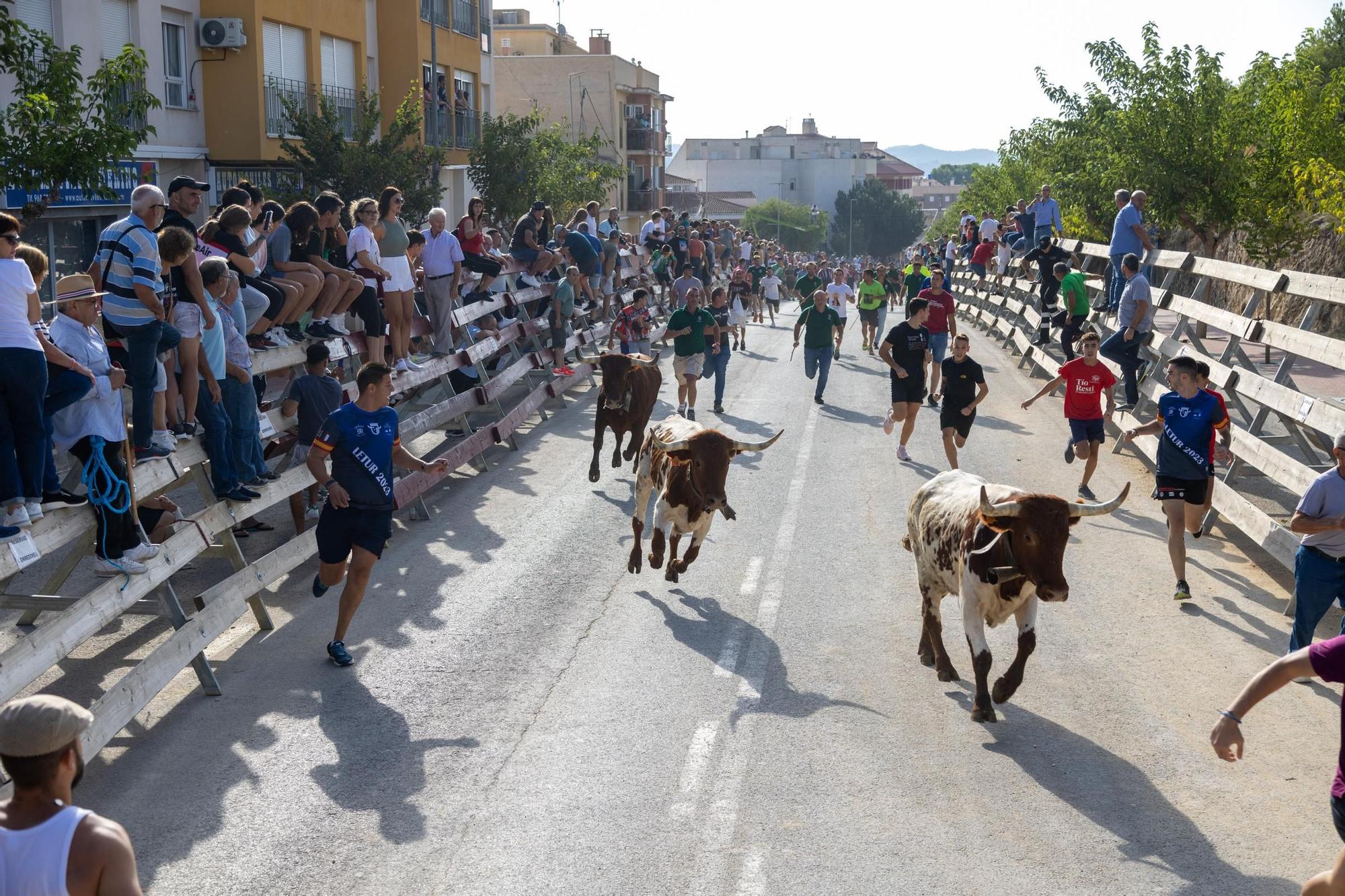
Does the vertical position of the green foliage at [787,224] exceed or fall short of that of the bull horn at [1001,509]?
it falls short

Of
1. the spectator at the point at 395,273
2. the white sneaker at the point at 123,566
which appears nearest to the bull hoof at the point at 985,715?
the white sneaker at the point at 123,566

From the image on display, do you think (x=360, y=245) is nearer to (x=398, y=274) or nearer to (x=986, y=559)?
(x=398, y=274)

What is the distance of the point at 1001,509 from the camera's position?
7.95 meters

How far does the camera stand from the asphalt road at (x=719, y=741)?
257 inches

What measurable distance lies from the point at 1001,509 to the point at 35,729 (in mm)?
5708

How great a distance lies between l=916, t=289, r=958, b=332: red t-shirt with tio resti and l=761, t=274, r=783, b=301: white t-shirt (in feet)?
54.8

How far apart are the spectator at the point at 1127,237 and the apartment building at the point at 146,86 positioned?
1536 centimetres

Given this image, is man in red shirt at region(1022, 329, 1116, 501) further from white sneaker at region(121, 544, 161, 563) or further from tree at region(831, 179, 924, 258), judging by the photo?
tree at region(831, 179, 924, 258)

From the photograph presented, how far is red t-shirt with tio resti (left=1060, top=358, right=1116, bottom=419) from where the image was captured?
567 inches

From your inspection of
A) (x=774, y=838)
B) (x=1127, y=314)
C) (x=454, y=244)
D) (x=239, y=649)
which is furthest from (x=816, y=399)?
(x=774, y=838)

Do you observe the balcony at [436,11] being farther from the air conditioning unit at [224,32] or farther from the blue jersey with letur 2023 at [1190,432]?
A: the blue jersey with letur 2023 at [1190,432]

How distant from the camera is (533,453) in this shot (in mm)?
17250

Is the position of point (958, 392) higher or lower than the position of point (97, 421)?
lower

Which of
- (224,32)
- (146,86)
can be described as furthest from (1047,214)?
(146,86)
